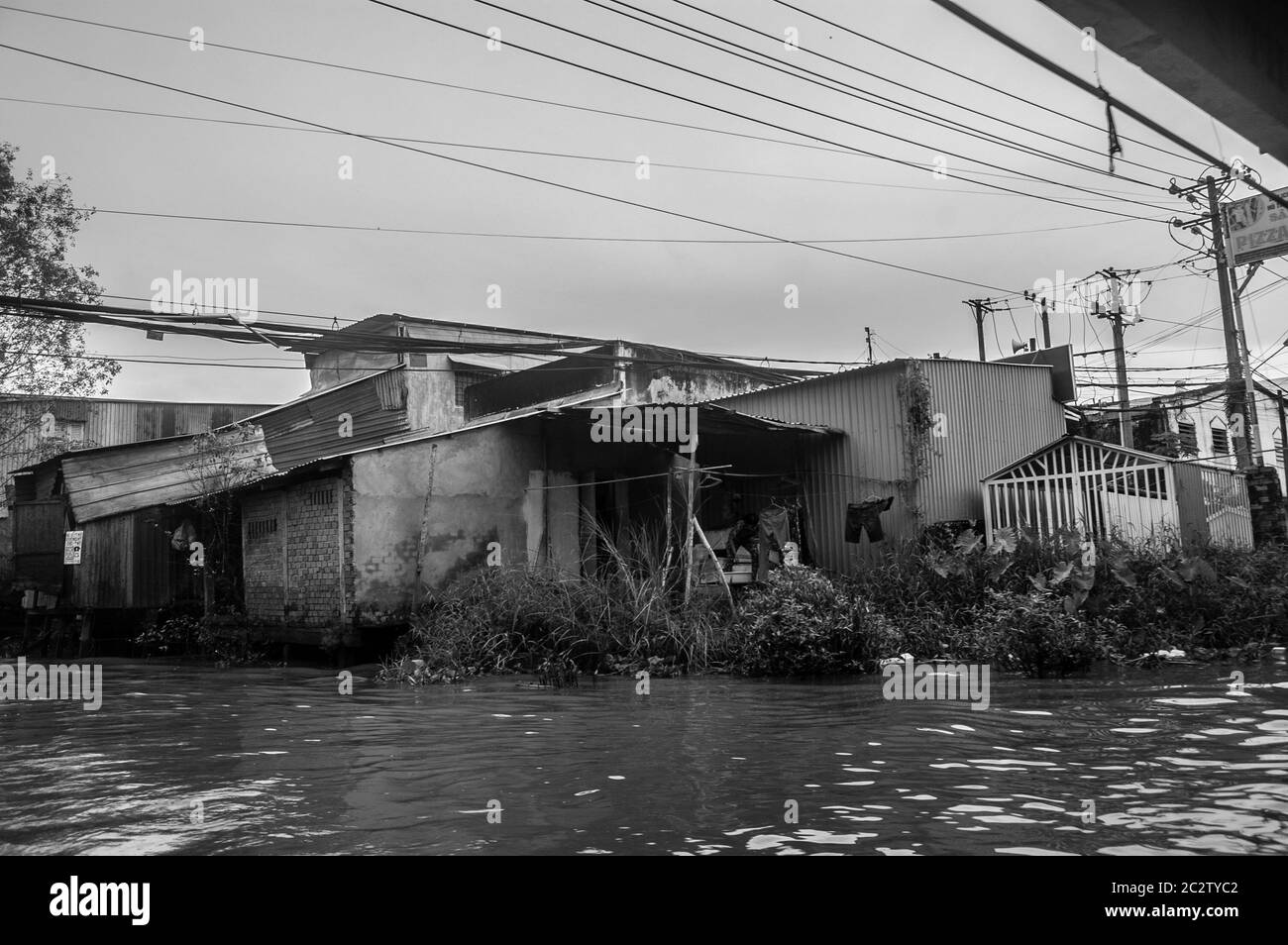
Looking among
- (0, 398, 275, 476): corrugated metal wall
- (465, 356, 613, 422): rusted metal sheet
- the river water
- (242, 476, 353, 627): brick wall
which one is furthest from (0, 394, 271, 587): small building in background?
the river water

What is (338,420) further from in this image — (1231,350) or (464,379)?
(1231,350)

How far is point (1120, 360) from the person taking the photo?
96.0ft

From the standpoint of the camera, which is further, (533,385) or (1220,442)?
(1220,442)

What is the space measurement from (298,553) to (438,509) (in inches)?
101

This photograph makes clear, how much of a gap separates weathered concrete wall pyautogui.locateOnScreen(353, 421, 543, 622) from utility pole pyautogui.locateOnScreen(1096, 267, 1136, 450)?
17.5 m

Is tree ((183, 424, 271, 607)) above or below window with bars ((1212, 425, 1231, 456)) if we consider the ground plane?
below

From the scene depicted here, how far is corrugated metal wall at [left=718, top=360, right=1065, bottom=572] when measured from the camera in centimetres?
1619

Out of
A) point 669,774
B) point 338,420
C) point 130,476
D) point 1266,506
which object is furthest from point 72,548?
point 1266,506

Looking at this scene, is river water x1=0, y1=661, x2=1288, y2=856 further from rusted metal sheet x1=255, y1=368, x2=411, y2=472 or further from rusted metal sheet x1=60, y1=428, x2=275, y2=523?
rusted metal sheet x1=255, y1=368, x2=411, y2=472

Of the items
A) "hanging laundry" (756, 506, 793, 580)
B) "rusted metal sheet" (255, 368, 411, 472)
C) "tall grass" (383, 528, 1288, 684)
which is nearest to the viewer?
"tall grass" (383, 528, 1288, 684)

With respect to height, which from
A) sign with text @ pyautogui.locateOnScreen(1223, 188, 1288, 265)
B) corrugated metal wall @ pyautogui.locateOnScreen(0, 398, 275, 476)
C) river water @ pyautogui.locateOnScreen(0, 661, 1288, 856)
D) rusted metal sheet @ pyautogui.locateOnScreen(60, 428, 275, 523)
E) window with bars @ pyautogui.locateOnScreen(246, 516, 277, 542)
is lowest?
river water @ pyautogui.locateOnScreen(0, 661, 1288, 856)

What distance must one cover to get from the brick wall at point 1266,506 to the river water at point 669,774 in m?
9.60

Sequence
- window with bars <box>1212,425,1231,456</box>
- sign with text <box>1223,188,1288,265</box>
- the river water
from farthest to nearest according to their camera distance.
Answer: window with bars <box>1212,425,1231,456</box> < sign with text <box>1223,188,1288,265</box> < the river water
